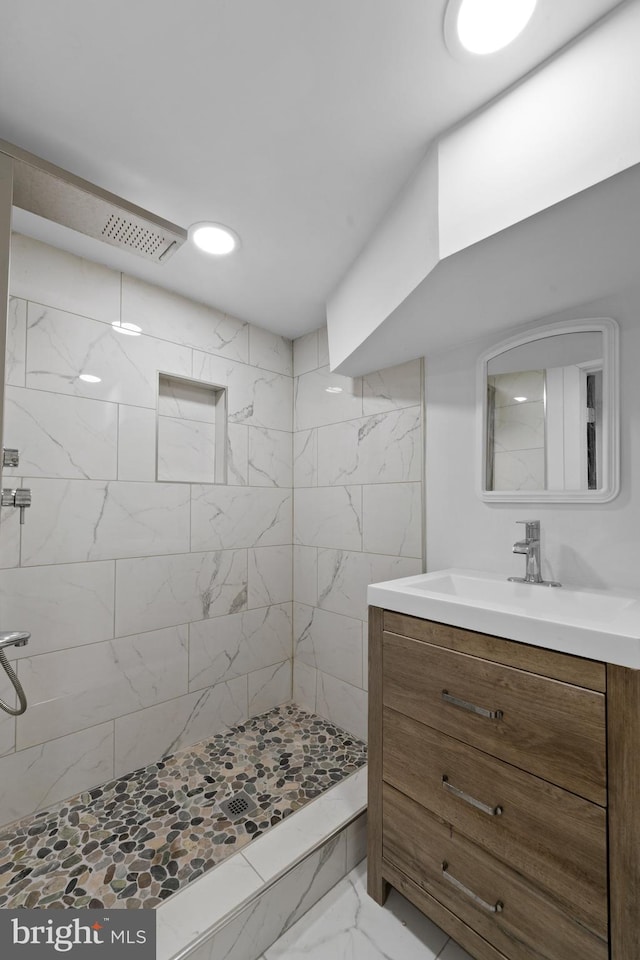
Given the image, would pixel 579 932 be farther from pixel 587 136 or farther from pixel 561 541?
pixel 587 136

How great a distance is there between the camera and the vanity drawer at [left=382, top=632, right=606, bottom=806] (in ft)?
3.01

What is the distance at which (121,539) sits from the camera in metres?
1.88

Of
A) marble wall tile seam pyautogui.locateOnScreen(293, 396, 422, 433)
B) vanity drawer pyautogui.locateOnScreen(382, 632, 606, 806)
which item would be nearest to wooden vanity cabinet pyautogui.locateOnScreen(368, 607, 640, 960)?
vanity drawer pyautogui.locateOnScreen(382, 632, 606, 806)

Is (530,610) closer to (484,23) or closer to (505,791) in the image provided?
(505,791)

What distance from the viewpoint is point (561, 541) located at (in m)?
1.47

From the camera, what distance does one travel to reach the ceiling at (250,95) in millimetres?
905

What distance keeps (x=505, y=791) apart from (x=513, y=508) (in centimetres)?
92

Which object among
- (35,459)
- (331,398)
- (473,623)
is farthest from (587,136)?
(35,459)

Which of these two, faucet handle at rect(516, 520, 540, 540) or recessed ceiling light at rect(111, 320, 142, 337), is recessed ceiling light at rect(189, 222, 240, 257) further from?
faucet handle at rect(516, 520, 540, 540)


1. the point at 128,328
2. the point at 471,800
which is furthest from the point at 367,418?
the point at 471,800

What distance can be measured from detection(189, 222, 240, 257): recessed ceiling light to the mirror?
1.12m

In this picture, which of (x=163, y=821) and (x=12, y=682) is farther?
(x=163, y=821)

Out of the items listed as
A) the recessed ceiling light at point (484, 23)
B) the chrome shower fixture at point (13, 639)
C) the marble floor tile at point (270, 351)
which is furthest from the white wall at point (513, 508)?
the chrome shower fixture at point (13, 639)

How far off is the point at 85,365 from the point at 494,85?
1.69 metres
